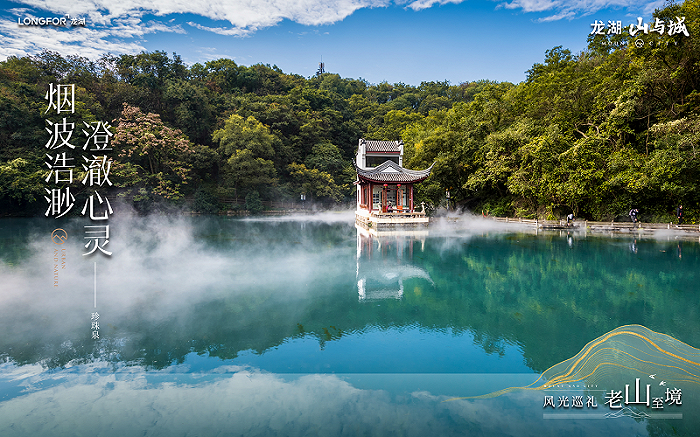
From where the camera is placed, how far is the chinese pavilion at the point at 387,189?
58.5 ft

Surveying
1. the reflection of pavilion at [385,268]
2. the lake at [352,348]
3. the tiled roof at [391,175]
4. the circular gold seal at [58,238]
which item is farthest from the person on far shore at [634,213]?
the circular gold seal at [58,238]

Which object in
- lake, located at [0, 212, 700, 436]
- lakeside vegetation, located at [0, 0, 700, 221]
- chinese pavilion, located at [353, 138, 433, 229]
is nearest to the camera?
lake, located at [0, 212, 700, 436]

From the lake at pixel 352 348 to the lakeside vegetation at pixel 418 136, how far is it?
23.5ft

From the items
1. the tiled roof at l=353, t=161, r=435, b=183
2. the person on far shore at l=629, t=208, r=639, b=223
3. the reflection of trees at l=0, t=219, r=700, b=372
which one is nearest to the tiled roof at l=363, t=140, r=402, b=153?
the tiled roof at l=353, t=161, r=435, b=183

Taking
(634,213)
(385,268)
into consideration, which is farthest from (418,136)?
(385,268)

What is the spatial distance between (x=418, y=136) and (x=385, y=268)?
21.8 metres

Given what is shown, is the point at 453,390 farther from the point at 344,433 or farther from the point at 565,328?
the point at 565,328

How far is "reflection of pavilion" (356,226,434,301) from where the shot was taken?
24.1 feet

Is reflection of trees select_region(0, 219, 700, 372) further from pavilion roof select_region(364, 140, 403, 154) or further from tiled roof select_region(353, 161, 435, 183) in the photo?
pavilion roof select_region(364, 140, 403, 154)

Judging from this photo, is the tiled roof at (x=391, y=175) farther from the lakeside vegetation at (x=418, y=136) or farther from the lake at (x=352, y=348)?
the lake at (x=352, y=348)

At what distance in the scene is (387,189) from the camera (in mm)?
21922

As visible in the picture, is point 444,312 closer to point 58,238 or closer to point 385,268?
point 385,268

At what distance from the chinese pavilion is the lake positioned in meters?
7.96

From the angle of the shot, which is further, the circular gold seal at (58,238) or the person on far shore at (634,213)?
the person on far shore at (634,213)
